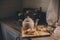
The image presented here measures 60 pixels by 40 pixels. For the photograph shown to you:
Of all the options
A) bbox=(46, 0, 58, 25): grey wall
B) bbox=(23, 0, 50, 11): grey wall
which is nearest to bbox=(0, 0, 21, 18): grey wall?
bbox=(23, 0, 50, 11): grey wall

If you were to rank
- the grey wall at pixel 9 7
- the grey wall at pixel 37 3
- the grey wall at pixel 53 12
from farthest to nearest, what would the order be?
the grey wall at pixel 9 7, the grey wall at pixel 37 3, the grey wall at pixel 53 12

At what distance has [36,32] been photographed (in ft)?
4.91

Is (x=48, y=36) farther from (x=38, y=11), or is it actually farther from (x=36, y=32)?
(x=38, y=11)

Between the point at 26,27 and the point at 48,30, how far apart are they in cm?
29

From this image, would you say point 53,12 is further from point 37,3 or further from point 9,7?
point 9,7

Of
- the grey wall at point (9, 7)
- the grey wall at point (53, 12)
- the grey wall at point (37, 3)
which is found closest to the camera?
the grey wall at point (53, 12)

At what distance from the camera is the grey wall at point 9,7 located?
2494mm

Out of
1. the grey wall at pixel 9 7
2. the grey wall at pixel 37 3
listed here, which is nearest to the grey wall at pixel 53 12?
the grey wall at pixel 37 3

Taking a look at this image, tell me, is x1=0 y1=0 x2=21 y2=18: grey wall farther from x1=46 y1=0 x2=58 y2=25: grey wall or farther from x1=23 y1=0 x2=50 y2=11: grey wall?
x1=46 y1=0 x2=58 y2=25: grey wall

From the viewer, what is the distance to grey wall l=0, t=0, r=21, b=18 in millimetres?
2494

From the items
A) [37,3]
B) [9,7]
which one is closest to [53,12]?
[37,3]

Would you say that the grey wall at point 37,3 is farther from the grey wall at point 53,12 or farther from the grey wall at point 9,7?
the grey wall at point 53,12

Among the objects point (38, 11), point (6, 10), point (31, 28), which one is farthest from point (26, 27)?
point (6, 10)

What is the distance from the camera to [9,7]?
2547 millimetres
